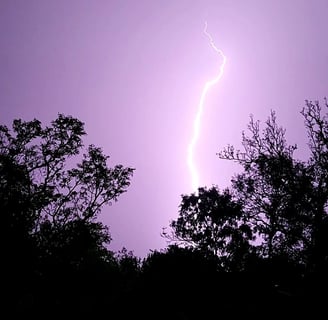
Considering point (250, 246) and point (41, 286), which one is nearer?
point (41, 286)

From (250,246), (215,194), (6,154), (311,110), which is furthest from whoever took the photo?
(215,194)

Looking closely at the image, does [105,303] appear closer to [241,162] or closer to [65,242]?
[65,242]

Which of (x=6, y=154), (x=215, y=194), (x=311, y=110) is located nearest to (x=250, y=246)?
(x=215, y=194)

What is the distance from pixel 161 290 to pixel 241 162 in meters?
10.9

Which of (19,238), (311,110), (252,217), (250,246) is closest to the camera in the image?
(19,238)

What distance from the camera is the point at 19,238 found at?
1630 centimetres

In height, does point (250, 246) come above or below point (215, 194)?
below

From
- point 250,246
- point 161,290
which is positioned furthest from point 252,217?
Answer: point 250,246

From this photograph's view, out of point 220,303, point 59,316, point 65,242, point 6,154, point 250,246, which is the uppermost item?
point 250,246

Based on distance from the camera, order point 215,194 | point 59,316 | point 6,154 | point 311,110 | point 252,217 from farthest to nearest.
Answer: point 215,194
point 252,217
point 6,154
point 311,110
point 59,316

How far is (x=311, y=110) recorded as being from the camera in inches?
720

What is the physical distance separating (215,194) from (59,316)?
78.2 ft

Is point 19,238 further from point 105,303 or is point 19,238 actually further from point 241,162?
point 241,162

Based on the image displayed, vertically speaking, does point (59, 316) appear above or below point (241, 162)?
below
